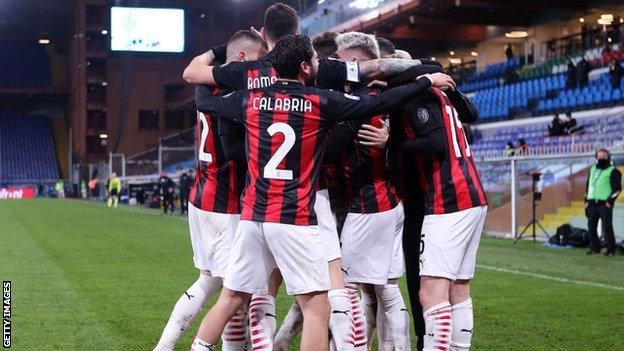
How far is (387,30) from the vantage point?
146 feet

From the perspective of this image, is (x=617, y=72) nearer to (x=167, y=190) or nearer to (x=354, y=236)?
(x=167, y=190)

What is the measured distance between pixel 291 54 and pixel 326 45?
3.86ft

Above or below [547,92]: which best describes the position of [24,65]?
above

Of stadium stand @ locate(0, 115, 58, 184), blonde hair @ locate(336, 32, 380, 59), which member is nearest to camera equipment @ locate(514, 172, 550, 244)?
blonde hair @ locate(336, 32, 380, 59)

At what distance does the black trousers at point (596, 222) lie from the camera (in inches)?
637

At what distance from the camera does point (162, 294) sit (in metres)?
10.7

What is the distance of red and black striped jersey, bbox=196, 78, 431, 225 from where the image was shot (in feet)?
16.3

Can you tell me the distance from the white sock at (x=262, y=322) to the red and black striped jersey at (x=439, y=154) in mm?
1106

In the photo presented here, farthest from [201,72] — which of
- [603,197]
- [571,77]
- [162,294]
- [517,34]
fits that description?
[517,34]

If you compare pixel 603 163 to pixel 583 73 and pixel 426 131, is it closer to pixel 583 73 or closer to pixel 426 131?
pixel 426 131

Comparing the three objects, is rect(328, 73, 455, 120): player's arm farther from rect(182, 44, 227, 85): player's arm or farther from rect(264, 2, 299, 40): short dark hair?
rect(182, 44, 227, 85): player's arm

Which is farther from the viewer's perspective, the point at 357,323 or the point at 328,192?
the point at 328,192

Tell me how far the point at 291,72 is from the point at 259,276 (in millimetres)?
1123

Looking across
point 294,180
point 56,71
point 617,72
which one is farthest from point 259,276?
point 56,71
